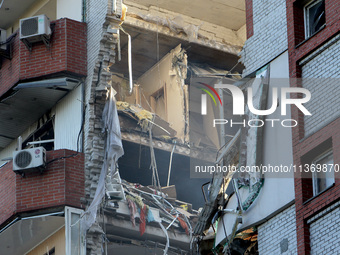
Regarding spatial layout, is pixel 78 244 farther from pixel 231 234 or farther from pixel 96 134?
pixel 231 234

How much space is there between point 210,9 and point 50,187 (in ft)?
41.1

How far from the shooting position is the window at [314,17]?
75.7 ft

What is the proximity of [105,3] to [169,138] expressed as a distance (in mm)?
7360

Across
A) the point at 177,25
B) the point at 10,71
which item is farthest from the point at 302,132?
the point at 177,25

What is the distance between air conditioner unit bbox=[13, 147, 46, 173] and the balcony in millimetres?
295

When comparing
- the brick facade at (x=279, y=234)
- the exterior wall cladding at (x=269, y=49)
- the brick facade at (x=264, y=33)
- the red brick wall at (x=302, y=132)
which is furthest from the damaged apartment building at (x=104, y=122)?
the brick facade at (x=264, y=33)

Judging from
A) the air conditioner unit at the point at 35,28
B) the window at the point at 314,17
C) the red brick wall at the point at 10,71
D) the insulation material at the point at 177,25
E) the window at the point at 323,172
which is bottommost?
the window at the point at 323,172

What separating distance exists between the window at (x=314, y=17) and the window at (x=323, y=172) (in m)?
3.01

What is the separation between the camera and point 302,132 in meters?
22.3

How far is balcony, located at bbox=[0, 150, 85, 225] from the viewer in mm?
28547

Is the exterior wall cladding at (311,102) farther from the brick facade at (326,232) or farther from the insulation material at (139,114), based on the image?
the insulation material at (139,114)

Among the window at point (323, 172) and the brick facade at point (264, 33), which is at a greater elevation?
the brick facade at point (264, 33)

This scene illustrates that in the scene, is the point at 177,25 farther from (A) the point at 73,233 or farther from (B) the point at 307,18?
(B) the point at 307,18

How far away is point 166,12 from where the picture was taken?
3866 centimetres
